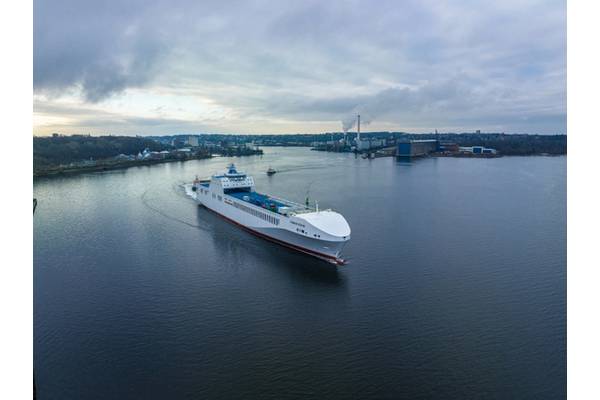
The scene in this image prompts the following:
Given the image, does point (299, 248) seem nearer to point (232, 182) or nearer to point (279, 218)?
point (279, 218)

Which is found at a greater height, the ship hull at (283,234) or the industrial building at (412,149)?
the industrial building at (412,149)

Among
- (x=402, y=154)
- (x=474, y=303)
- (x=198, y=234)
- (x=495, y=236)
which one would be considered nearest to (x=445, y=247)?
(x=495, y=236)

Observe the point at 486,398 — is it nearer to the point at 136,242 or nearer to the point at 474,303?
the point at 474,303

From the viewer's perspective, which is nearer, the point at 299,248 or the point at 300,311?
the point at 300,311

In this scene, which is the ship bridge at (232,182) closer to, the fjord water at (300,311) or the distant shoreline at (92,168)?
the fjord water at (300,311)

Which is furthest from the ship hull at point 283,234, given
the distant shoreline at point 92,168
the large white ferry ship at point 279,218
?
the distant shoreline at point 92,168

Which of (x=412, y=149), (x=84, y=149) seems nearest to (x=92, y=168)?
(x=84, y=149)

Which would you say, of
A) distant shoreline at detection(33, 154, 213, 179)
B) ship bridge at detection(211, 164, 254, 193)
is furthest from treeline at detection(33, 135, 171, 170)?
ship bridge at detection(211, 164, 254, 193)
